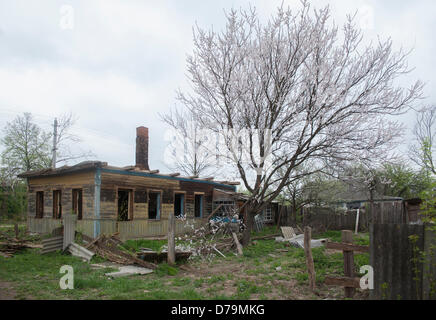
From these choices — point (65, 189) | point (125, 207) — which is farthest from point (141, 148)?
point (65, 189)

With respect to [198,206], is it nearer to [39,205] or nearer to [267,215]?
[267,215]

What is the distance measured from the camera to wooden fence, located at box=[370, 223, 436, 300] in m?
4.85

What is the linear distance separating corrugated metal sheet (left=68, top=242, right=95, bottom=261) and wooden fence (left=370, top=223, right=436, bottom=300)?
29.9 ft

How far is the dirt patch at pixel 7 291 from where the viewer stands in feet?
21.1

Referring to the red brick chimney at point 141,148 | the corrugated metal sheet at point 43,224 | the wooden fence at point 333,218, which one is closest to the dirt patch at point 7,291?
the corrugated metal sheet at point 43,224

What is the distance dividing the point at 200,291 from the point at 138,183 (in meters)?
9.75

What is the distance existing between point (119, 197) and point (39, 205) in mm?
4821

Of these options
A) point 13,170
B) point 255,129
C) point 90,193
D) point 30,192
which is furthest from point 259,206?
point 13,170

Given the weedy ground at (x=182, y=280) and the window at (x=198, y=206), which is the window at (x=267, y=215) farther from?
the weedy ground at (x=182, y=280)

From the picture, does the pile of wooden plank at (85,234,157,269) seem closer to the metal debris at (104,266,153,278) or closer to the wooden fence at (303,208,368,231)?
the metal debris at (104,266,153,278)

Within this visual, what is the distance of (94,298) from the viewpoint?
20.9ft

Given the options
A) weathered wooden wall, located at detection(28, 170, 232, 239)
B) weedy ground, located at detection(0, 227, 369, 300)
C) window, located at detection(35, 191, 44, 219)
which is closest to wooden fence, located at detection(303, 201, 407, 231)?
weathered wooden wall, located at detection(28, 170, 232, 239)

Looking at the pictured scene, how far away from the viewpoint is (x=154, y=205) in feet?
60.9

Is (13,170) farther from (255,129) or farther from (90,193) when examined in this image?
(255,129)
